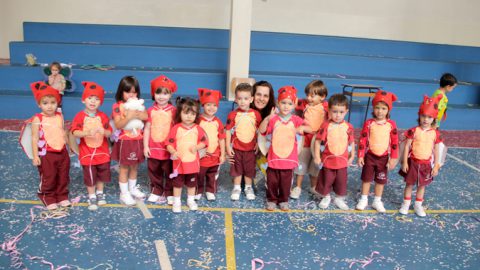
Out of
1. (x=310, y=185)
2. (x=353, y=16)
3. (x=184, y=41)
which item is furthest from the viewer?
(x=353, y=16)

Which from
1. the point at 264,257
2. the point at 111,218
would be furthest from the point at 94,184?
the point at 264,257

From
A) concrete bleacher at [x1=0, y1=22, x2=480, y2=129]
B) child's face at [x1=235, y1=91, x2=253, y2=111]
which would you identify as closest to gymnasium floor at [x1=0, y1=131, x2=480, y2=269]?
child's face at [x1=235, y1=91, x2=253, y2=111]

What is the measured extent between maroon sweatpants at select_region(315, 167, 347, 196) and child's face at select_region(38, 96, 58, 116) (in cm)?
248

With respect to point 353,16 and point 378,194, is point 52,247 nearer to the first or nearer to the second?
point 378,194

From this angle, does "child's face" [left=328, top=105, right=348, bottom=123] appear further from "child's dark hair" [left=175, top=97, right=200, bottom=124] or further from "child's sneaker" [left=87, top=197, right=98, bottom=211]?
"child's sneaker" [left=87, top=197, right=98, bottom=211]

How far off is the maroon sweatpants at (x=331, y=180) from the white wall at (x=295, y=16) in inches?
242

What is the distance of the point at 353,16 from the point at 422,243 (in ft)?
24.2

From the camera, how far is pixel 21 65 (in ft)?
24.9

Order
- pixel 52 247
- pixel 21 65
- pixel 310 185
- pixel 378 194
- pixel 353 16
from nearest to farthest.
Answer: pixel 52 247, pixel 378 194, pixel 310 185, pixel 21 65, pixel 353 16

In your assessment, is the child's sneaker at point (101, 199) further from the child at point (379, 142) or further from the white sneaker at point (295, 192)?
the child at point (379, 142)

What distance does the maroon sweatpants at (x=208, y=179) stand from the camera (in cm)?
396

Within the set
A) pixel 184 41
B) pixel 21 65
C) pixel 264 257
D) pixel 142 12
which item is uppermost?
pixel 142 12

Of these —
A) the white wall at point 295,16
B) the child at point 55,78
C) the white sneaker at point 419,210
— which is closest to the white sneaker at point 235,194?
the white sneaker at point 419,210

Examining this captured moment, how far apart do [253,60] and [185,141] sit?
16.6 ft
